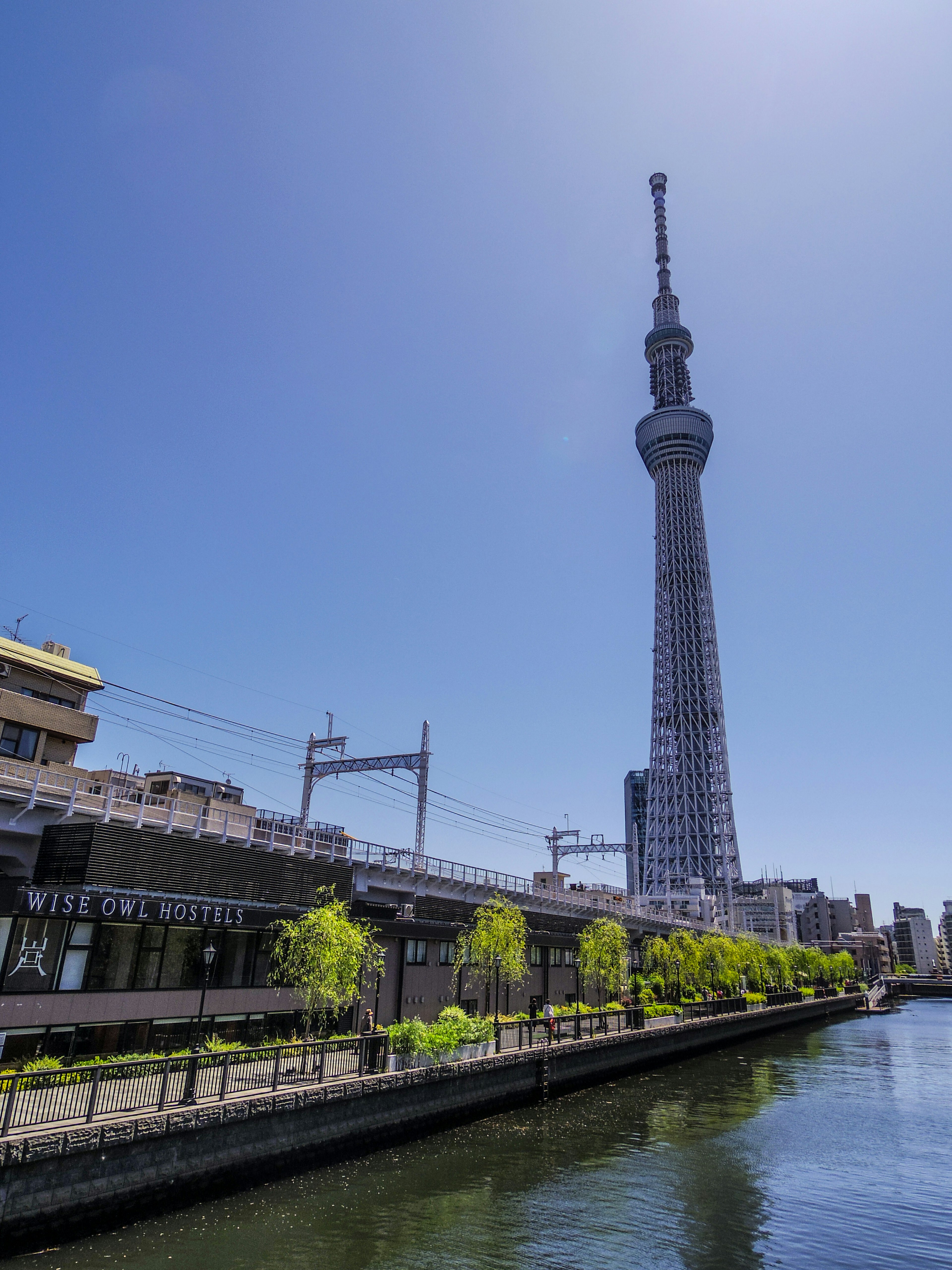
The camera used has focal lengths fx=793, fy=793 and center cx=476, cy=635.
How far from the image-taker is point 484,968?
4500 cm

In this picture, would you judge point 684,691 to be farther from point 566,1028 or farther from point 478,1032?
point 478,1032

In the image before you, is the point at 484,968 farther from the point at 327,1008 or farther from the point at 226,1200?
the point at 226,1200

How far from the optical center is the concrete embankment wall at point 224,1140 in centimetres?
1778

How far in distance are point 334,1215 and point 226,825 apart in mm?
16703

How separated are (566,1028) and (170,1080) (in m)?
27.1

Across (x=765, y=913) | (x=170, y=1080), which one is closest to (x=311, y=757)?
(x=170, y=1080)

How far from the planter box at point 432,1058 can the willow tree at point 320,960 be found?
3.11 m

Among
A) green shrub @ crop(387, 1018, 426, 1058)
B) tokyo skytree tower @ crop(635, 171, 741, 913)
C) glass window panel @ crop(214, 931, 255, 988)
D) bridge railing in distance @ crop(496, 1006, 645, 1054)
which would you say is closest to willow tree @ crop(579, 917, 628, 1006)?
bridge railing in distance @ crop(496, 1006, 645, 1054)

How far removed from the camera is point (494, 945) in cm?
4381

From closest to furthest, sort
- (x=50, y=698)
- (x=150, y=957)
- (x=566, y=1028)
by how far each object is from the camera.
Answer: (x=150, y=957), (x=566, y=1028), (x=50, y=698)

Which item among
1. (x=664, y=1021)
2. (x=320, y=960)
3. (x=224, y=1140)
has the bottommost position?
(x=224, y=1140)

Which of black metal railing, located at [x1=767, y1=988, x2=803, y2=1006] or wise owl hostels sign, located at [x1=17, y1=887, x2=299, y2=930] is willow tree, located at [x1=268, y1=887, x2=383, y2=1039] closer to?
wise owl hostels sign, located at [x1=17, y1=887, x2=299, y2=930]

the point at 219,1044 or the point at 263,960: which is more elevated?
the point at 263,960

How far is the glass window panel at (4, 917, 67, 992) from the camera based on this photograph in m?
25.2
